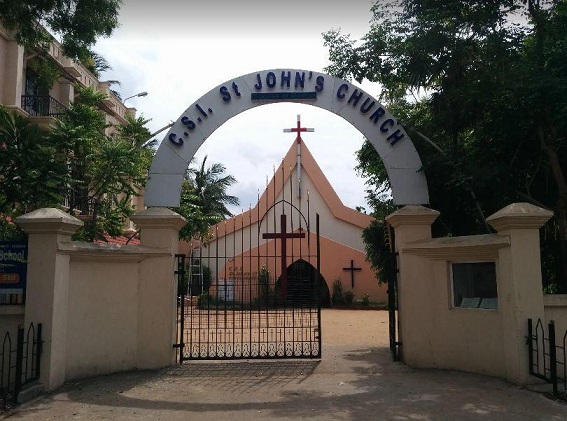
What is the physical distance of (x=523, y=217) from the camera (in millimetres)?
6668

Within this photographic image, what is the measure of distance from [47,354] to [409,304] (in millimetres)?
5334

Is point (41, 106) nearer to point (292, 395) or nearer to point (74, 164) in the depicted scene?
point (74, 164)

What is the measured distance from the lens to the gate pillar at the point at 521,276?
262 inches

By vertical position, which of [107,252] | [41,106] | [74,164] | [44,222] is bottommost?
[107,252]

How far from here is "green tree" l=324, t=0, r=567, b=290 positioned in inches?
309

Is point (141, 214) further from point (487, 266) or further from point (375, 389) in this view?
point (487, 266)

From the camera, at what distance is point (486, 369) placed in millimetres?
7406

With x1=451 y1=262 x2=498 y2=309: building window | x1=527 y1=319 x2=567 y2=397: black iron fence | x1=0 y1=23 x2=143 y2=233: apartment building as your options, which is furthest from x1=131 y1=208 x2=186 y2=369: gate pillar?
x1=0 y1=23 x2=143 y2=233: apartment building

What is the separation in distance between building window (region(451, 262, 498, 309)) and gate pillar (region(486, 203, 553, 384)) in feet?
2.14

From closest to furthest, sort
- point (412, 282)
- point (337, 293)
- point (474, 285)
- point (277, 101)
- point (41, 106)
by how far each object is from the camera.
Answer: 1. point (474, 285)
2. point (412, 282)
3. point (277, 101)
4. point (41, 106)
5. point (337, 293)

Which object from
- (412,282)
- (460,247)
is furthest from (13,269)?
(460,247)

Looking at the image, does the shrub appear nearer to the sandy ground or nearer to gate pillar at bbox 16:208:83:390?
the sandy ground

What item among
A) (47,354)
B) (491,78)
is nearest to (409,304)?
(491,78)

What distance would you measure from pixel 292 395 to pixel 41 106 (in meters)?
14.0
